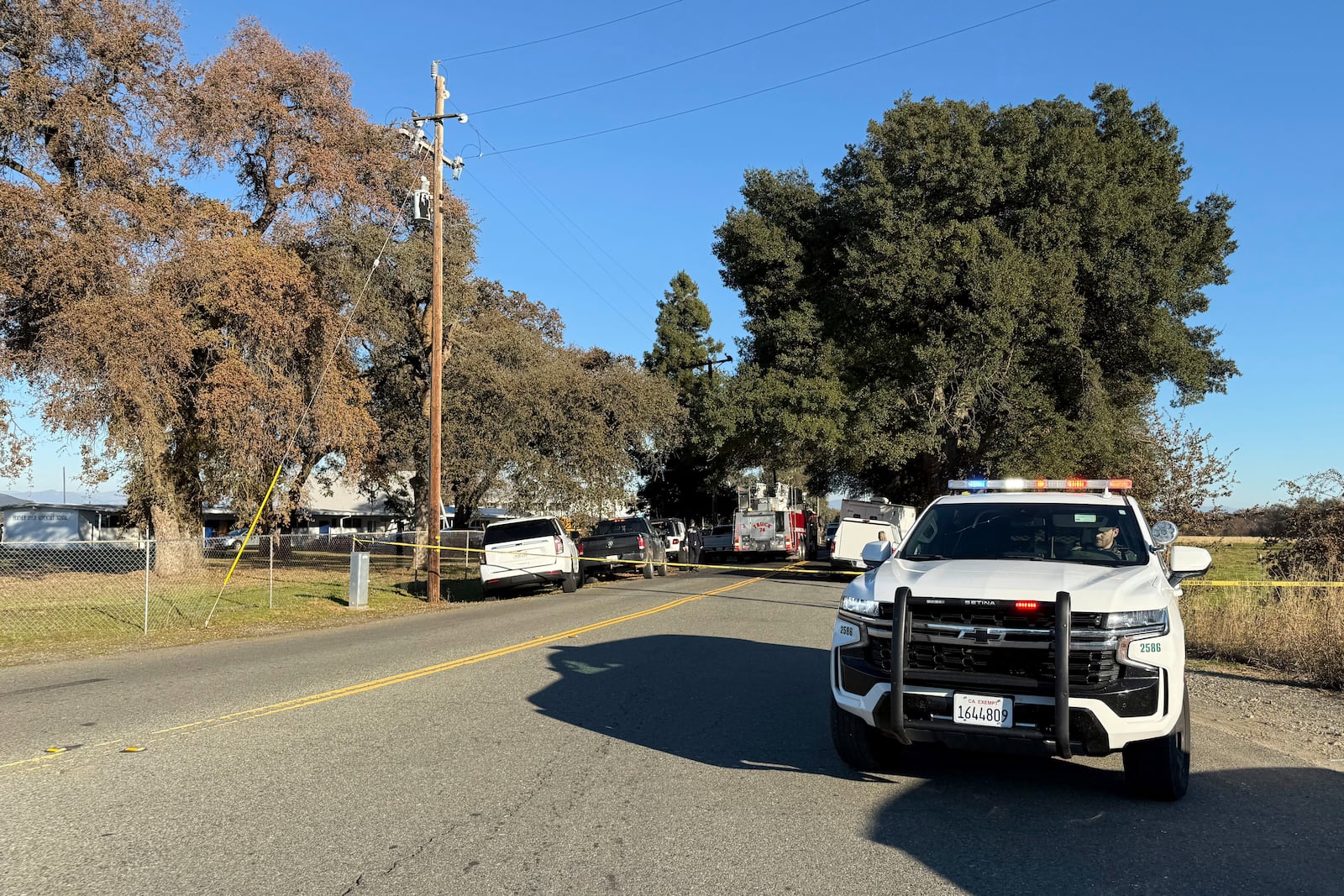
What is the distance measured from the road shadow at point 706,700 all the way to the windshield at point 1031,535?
1726mm

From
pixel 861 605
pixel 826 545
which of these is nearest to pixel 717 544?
pixel 826 545

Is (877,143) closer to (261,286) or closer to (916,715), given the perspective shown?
(261,286)

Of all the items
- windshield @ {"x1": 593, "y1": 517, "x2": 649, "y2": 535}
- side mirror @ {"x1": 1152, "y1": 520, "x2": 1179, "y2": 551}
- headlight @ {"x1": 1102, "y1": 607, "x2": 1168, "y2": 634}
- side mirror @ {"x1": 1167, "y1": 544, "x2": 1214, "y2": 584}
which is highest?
side mirror @ {"x1": 1152, "y1": 520, "x2": 1179, "y2": 551}

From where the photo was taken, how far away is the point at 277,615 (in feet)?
61.0

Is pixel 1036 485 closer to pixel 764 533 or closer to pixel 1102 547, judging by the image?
pixel 1102 547

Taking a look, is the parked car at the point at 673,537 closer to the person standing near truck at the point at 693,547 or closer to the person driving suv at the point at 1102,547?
the person standing near truck at the point at 693,547

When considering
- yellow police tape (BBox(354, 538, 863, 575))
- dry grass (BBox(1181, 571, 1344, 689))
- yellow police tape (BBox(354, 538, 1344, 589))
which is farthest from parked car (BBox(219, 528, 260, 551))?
dry grass (BBox(1181, 571, 1344, 689))

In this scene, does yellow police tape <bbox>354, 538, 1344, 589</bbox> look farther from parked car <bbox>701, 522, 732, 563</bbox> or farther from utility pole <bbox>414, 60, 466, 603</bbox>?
parked car <bbox>701, 522, 732, 563</bbox>

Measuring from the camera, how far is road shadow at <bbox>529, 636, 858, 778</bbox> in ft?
23.3

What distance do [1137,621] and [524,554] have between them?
17985 millimetres

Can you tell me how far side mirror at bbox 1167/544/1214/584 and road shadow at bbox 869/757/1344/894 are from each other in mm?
1405

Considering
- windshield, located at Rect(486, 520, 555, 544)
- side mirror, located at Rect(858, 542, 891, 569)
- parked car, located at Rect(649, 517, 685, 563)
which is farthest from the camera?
parked car, located at Rect(649, 517, 685, 563)

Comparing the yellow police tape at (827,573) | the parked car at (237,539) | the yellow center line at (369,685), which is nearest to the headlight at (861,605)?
the yellow center line at (369,685)

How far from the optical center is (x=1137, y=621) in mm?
5395
